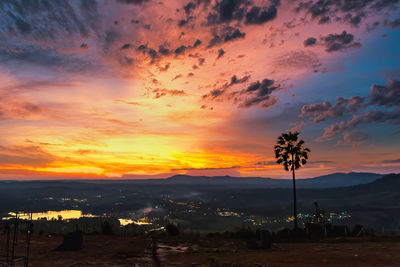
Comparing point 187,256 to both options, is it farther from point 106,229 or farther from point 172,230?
point 106,229

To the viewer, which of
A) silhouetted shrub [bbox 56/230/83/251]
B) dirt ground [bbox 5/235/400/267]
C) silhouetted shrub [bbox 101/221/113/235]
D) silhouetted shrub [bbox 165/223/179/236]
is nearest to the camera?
dirt ground [bbox 5/235/400/267]

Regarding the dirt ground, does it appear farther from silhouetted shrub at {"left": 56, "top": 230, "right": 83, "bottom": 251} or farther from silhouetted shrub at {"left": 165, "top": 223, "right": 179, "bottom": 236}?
silhouetted shrub at {"left": 165, "top": 223, "right": 179, "bottom": 236}

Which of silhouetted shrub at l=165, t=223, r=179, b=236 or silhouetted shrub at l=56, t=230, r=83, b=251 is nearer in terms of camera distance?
silhouetted shrub at l=56, t=230, r=83, b=251

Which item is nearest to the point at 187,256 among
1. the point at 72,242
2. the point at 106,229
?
the point at 72,242

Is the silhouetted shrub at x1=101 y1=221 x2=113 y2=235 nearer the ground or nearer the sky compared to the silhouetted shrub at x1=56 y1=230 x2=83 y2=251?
→ nearer the ground

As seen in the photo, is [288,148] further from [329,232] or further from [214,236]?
[214,236]

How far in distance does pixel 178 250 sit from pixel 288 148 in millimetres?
25151

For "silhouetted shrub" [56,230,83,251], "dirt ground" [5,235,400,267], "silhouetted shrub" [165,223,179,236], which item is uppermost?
"silhouetted shrub" [56,230,83,251]

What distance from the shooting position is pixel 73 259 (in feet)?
56.1

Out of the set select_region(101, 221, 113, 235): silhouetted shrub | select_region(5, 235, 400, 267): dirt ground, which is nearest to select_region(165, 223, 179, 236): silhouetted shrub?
select_region(101, 221, 113, 235): silhouetted shrub

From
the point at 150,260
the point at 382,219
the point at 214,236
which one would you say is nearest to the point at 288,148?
the point at 214,236

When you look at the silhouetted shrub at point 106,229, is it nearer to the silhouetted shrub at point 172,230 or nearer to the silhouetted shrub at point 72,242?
the silhouetted shrub at point 172,230

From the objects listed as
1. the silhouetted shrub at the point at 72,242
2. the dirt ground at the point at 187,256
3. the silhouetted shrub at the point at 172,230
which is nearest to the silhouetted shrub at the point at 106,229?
the silhouetted shrub at the point at 172,230

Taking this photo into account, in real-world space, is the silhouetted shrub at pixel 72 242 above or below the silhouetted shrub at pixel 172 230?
above
